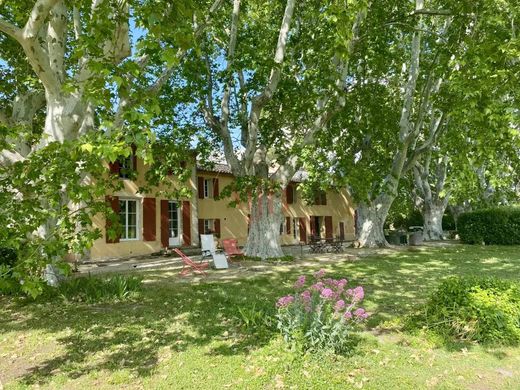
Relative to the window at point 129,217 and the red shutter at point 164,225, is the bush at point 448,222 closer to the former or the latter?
the red shutter at point 164,225

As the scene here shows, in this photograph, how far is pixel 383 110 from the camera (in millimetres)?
17625

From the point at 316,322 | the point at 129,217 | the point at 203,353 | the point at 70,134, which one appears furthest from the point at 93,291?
the point at 129,217

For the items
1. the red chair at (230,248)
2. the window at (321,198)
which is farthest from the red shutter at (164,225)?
the window at (321,198)

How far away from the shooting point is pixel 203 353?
15.7 ft

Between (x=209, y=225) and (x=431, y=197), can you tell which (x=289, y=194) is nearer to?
(x=209, y=225)

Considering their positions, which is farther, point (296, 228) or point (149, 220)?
point (296, 228)

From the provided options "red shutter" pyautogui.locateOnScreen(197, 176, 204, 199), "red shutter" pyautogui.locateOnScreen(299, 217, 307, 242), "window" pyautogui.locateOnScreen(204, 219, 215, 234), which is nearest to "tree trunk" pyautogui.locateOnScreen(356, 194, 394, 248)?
"window" pyautogui.locateOnScreen(204, 219, 215, 234)

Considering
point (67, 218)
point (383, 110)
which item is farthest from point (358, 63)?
point (67, 218)

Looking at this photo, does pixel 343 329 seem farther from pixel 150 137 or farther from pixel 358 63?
pixel 358 63

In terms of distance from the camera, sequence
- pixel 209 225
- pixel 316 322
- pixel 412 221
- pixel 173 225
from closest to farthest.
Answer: pixel 316 322
pixel 173 225
pixel 209 225
pixel 412 221

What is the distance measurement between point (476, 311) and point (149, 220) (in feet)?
51.4

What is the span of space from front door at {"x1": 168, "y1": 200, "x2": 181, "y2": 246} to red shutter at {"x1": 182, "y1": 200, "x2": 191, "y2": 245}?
0.26 metres

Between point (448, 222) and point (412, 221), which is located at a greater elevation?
point (412, 221)

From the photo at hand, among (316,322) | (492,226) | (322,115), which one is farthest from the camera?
(492,226)
